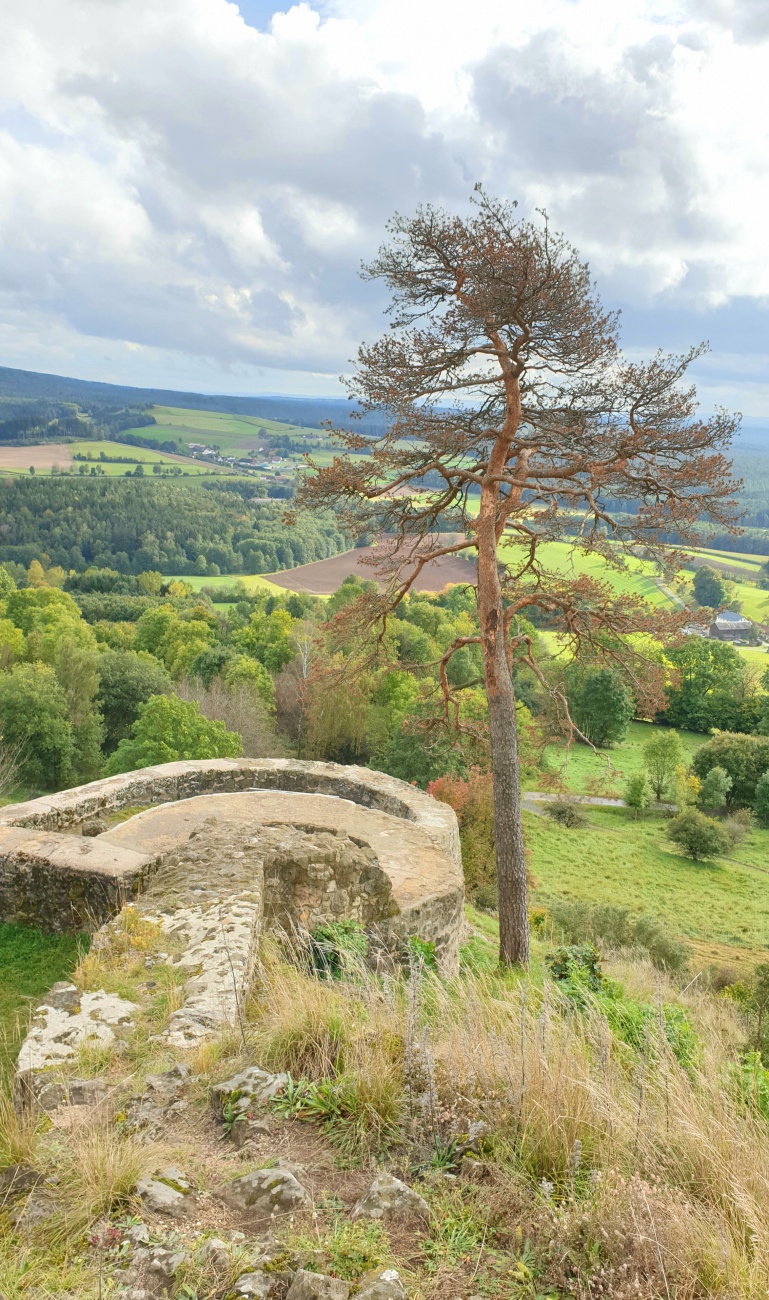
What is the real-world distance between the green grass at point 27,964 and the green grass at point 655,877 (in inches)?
829

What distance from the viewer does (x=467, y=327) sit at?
8891 mm

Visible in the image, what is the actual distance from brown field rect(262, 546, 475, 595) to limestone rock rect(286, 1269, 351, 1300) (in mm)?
54725

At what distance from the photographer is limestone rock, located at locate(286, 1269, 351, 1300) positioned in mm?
2494

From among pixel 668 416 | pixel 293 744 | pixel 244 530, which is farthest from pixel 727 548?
pixel 668 416

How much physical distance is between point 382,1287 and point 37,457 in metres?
142

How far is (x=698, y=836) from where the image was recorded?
33.6m

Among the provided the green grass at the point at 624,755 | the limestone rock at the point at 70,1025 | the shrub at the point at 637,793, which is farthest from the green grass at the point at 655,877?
the limestone rock at the point at 70,1025

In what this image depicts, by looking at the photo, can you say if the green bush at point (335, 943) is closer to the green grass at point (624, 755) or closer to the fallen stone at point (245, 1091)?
the fallen stone at point (245, 1091)

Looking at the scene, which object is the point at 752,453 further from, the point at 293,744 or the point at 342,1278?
the point at 342,1278

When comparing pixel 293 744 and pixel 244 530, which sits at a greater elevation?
pixel 244 530

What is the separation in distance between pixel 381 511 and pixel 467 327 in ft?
7.92

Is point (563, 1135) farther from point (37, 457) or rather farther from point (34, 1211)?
point (37, 457)

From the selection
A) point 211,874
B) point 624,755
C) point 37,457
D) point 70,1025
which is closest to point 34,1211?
point 70,1025

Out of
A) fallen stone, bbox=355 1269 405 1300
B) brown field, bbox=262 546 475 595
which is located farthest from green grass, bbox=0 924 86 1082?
brown field, bbox=262 546 475 595
